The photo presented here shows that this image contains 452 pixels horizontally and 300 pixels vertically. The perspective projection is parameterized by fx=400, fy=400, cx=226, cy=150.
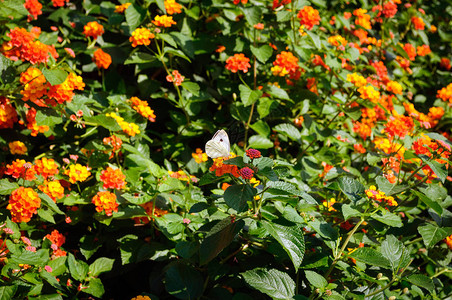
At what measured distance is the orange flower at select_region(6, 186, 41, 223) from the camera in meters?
1.63

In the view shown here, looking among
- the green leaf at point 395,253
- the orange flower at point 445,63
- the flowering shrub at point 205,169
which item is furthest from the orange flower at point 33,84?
the orange flower at point 445,63

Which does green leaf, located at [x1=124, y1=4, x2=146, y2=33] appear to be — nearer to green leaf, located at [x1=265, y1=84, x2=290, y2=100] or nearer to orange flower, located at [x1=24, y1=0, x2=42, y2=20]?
orange flower, located at [x1=24, y1=0, x2=42, y2=20]

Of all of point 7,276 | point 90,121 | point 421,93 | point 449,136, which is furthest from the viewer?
point 421,93

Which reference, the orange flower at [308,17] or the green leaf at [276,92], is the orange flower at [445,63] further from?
the green leaf at [276,92]

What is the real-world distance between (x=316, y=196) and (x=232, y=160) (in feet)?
3.35

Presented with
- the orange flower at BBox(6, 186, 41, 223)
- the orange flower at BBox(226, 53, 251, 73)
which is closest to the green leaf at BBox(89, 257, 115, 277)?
the orange flower at BBox(6, 186, 41, 223)

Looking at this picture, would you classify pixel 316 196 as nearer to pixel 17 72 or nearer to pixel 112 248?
pixel 112 248

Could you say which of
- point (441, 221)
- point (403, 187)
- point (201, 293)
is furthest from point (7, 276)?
point (441, 221)

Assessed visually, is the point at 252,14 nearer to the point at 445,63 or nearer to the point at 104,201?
the point at 104,201

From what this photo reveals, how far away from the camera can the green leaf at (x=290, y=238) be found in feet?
4.21

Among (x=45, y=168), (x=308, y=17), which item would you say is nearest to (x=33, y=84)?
(x=45, y=168)

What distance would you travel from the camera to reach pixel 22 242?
5.51ft

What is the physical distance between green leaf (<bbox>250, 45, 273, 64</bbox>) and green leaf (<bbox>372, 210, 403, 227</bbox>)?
1.12 m

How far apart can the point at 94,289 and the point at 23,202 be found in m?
0.48
